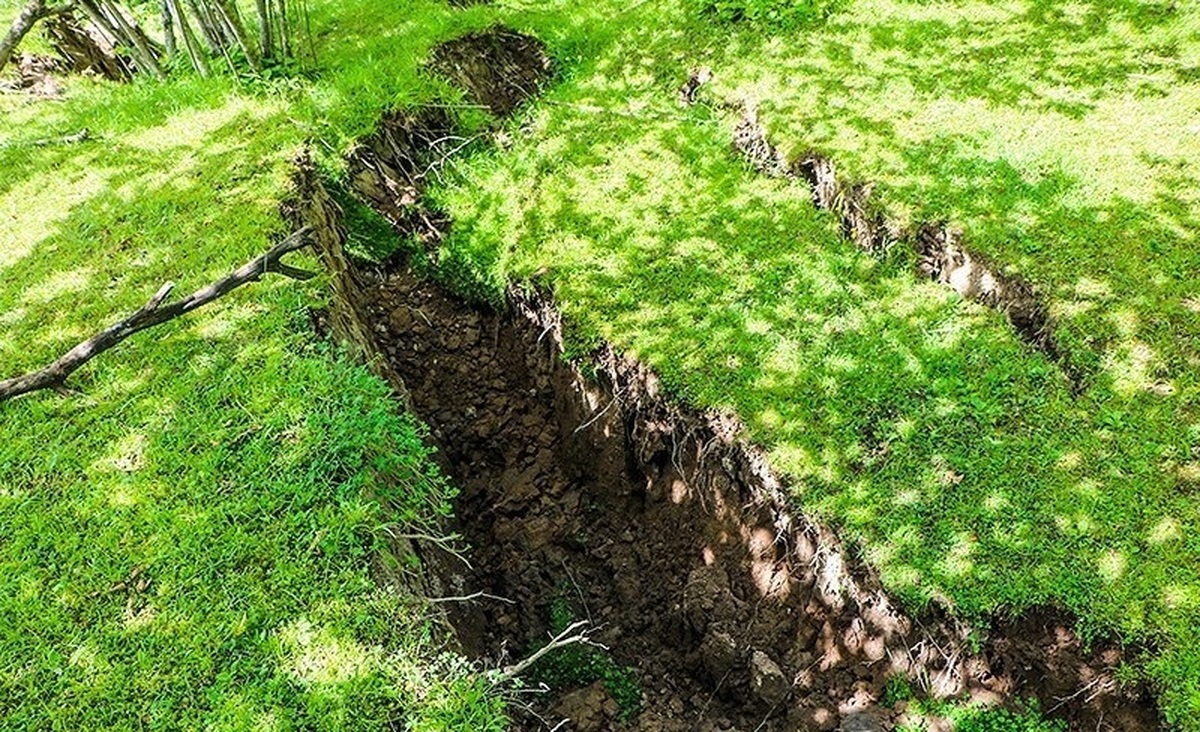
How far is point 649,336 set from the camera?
5.58 metres

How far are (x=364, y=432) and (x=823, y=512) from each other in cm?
286

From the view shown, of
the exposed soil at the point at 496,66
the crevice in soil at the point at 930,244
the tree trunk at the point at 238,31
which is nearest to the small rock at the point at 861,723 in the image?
the crevice in soil at the point at 930,244

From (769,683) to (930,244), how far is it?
3.53 m

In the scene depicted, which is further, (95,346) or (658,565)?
(658,565)

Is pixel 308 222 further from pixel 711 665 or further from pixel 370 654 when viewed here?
pixel 711 665

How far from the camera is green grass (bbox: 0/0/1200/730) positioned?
10.6 feet

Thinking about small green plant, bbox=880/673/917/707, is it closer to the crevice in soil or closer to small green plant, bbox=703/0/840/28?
the crevice in soil

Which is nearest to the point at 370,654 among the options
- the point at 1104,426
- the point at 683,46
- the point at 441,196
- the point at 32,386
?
the point at 32,386

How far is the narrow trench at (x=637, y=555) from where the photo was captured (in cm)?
402

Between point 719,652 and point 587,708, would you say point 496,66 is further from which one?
point 587,708

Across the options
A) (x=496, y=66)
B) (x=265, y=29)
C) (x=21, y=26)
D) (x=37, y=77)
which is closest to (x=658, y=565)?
(x=21, y=26)

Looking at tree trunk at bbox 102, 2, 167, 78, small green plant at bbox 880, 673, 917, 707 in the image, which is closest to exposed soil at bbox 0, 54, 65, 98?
tree trunk at bbox 102, 2, 167, 78

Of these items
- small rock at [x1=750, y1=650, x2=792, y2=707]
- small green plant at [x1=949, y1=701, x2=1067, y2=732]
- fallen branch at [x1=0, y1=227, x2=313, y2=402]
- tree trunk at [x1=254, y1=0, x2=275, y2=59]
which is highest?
tree trunk at [x1=254, y1=0, x2=275, y2=59]

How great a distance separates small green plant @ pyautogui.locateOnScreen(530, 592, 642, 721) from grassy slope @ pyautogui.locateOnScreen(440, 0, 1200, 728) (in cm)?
→ 171
